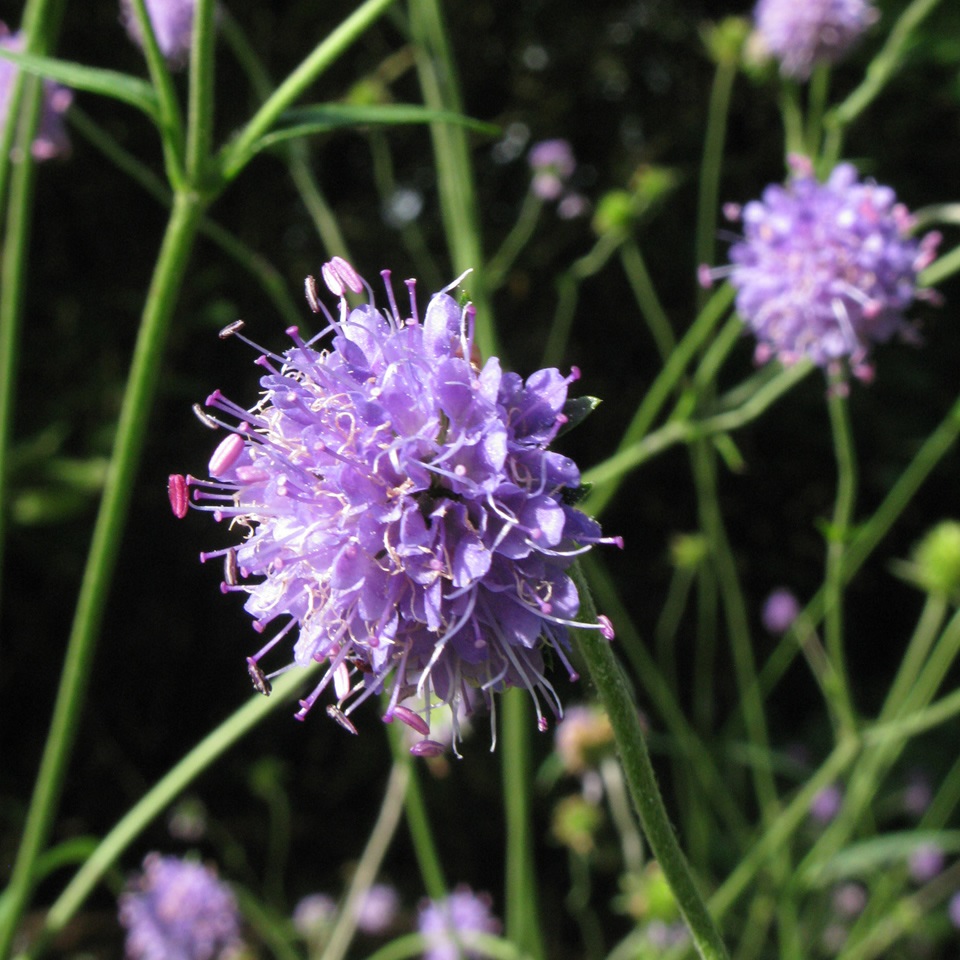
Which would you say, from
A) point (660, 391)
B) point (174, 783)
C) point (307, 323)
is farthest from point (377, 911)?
point (174, 783)

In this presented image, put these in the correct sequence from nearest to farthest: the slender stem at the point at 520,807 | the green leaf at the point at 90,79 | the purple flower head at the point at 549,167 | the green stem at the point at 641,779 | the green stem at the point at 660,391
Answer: the green stem at the point at 641,779
the green leaf at the point at 90,79
the slender stem at the point at 520,807
the green stem at the point at 660,391
the purple flower head at the point at 549,167

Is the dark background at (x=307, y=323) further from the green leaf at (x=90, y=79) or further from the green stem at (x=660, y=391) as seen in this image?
the green leaf at (x=90, y=79)

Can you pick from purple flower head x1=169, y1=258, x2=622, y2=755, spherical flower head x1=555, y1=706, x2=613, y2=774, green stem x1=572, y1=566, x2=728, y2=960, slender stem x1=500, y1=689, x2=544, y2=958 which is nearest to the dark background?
spherical flower head x1=555, y1=706, x2=613, y2=774

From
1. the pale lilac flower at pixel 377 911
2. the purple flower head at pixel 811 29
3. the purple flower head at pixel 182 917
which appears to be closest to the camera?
the purple flower head at pixel 811 29

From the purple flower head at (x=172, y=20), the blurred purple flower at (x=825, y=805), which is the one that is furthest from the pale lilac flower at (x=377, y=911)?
the purple flower head at (x=172, y=20)

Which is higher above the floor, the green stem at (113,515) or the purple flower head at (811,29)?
the purple flower head at (811,29)

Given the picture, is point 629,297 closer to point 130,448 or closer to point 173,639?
point 173,639

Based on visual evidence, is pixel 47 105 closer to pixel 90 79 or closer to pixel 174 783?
pixel 90 79

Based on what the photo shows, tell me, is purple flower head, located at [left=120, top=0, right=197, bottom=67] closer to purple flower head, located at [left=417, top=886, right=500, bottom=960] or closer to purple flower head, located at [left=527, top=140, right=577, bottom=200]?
purple flower head, located at [left=527, top=140, right=577, bottom=200]
